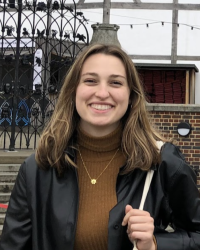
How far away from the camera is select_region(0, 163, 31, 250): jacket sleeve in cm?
174

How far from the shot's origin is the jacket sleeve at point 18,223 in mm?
1744

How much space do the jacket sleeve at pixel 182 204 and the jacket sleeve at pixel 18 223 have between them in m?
0.49

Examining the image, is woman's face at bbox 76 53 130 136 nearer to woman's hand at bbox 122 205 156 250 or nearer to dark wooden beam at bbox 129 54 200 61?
woman's hand at bbox 122 205 156 250

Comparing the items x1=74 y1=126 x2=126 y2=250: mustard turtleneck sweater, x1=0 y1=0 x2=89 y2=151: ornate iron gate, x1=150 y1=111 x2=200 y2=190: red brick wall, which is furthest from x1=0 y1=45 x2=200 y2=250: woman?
x1=150 y1=111 x2=200 y2=190: red brick wall

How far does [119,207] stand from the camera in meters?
1.61

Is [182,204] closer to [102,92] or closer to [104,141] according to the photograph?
[104,141]

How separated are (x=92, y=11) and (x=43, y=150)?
11074mm

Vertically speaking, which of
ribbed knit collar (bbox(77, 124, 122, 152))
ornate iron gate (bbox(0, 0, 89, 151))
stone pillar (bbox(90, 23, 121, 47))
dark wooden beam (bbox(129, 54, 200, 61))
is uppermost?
stone pillar (bbox(90, 23, 121, 47))

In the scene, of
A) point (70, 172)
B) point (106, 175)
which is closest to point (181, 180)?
point (106, 175)

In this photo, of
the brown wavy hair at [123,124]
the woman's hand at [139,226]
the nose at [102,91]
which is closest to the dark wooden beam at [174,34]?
the brown wavy hair at [123,124]

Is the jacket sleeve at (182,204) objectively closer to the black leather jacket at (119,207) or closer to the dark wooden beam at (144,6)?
the black leather jacket at (119,207)

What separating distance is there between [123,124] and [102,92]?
19 centimetres

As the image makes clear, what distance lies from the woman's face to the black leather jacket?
8.4 inches

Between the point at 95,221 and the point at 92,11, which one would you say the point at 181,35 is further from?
the point at 95,221
